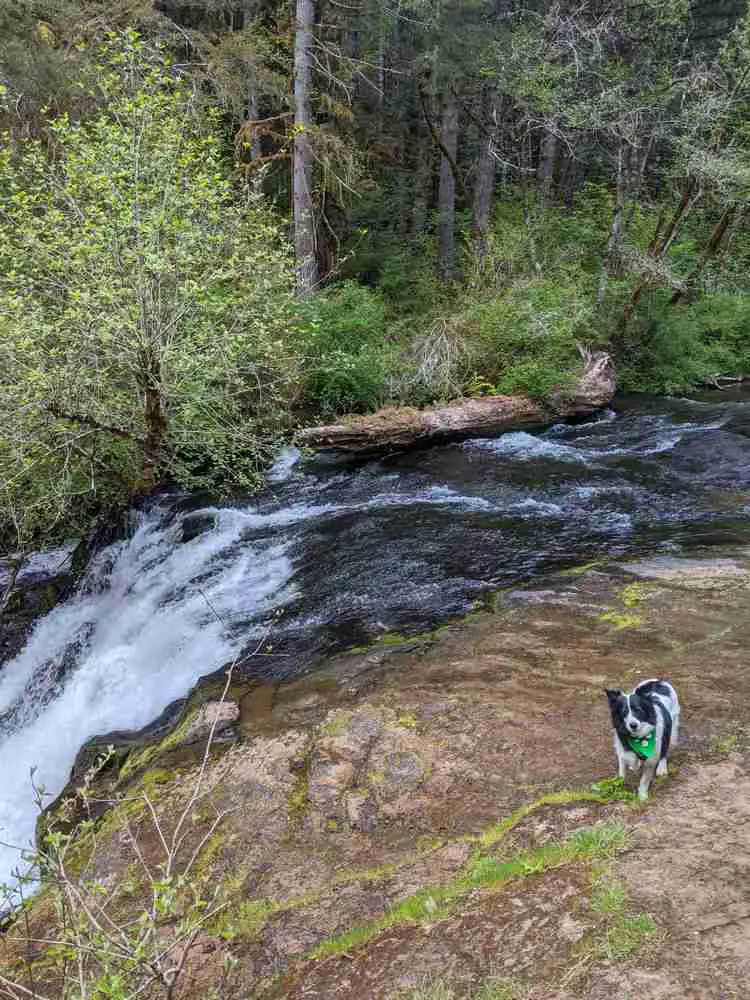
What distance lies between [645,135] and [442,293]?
621 cm

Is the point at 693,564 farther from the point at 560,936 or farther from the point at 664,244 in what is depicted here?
the point at 664,244

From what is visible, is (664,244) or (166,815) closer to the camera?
(166,815)

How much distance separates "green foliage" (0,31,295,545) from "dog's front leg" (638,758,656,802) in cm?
666

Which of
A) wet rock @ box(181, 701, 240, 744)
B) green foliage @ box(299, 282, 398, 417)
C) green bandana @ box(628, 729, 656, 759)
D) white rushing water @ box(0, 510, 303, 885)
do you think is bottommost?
white rushing water @ box(0, 510, 303, 885)

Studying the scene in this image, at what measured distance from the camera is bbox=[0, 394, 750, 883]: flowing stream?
23.3ft

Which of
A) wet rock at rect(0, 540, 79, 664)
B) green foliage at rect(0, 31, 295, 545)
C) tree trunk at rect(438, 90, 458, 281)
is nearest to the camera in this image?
green foliage at rect(0, 31, 295, 545)

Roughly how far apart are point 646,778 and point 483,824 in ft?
3.32

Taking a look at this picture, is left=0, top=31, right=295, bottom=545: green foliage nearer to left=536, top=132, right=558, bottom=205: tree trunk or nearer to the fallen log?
the fallen log

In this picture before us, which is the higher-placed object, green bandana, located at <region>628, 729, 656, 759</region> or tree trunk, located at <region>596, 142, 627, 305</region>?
tree trunk, located at <region>596, 142, 627, 305</region>

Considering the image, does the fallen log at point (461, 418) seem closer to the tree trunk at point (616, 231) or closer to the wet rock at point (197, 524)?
the wet rock at point (197, 524)

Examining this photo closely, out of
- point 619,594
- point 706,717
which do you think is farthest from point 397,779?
point 619,594

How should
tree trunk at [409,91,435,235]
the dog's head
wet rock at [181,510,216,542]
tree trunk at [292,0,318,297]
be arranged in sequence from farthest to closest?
tree trunk at [409,91,435,235]
tree trunk at [292,0,318,297]
wet rock at [181,510,216,542]
the dog's head

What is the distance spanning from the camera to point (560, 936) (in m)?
3.01

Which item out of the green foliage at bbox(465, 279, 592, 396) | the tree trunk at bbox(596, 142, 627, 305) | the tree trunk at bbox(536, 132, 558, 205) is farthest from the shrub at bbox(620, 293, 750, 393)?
the tree trunk at bbox(536, 132, 558, 205)
